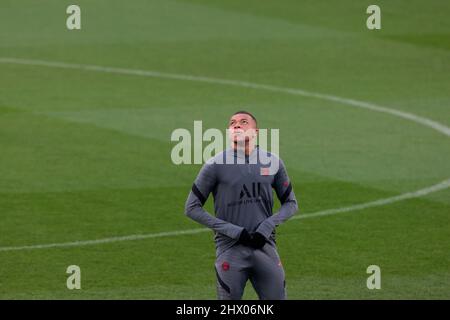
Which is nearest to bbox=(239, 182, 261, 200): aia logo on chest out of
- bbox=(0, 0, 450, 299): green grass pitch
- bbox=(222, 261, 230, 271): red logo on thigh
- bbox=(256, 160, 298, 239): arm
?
bbox=(256, 160, 298, 239): arm

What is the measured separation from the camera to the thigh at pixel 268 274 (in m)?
10.5

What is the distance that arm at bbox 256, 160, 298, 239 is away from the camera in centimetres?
1052

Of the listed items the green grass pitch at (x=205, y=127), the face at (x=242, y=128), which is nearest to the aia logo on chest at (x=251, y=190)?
the face at (x=242, y=128)

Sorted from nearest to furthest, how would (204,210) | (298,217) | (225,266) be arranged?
(225,266) → (204,210) → (298,217)

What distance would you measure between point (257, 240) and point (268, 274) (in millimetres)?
297

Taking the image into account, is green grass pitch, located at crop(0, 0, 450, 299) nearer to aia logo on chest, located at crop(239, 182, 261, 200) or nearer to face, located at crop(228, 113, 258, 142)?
aia logo on chest, located at crop(239, 182, 261, 200)

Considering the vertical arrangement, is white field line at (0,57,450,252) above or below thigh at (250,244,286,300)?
above

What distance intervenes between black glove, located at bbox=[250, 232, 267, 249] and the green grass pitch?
7.68 feet

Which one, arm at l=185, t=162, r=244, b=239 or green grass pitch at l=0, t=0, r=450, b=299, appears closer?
arm at l=185, t=162, r=244, b=239

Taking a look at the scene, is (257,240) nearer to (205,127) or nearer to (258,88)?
(205,127)

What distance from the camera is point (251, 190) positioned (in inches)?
416

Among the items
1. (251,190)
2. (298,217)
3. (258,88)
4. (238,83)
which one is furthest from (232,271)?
(238,83)

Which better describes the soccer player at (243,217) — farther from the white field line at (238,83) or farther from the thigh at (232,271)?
the white field line at (238,83)

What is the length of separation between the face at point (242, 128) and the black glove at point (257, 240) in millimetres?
772
